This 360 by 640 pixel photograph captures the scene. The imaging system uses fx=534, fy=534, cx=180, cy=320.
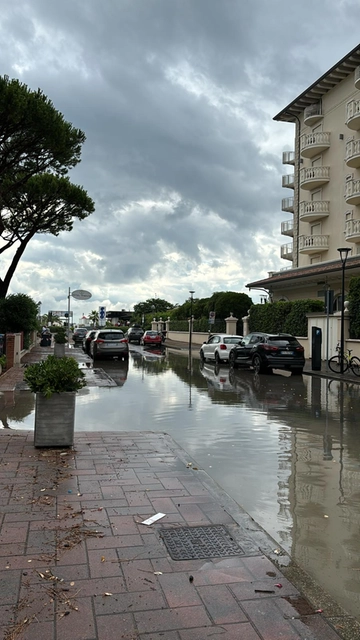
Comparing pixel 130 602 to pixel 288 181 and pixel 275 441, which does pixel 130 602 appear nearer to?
pixel 275 441

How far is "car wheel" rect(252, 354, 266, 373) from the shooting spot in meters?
20.9

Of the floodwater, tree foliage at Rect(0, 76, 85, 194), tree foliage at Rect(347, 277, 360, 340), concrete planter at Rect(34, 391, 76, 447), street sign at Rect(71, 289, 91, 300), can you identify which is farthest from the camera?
street sign at Rect(71, 289, 91, 300)

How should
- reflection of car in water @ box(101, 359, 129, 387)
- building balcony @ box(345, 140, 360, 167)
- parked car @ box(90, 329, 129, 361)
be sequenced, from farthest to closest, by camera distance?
1. building balcony @ box(345, 140, 360, 167)
2. parked car @ box(90, 329, 129, 361)
3. reflection of car in water @ box(101, 359, 129, 387)

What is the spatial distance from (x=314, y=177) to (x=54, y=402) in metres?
35.4

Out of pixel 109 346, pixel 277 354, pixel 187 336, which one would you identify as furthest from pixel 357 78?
pixel 187 336

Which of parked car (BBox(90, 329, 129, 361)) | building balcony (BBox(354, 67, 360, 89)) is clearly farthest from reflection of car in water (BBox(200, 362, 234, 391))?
building balcony (BBox(354, 67, 360, 89))

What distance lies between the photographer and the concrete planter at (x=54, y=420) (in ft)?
23.7

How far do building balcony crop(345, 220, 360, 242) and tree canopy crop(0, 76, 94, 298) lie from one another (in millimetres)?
15963

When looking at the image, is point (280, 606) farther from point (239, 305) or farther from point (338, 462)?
point (239, 305)

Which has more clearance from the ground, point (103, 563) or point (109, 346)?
point (109, 346)

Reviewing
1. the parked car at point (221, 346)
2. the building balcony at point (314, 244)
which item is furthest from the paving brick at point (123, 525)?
the building balcony at point (314, 244)

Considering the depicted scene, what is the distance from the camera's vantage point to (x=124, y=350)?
26.9 m

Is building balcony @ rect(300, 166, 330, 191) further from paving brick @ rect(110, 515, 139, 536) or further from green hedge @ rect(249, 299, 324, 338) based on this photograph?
paving brick @ rect(110, 515, 139, 536)

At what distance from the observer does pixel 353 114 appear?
3306cm
